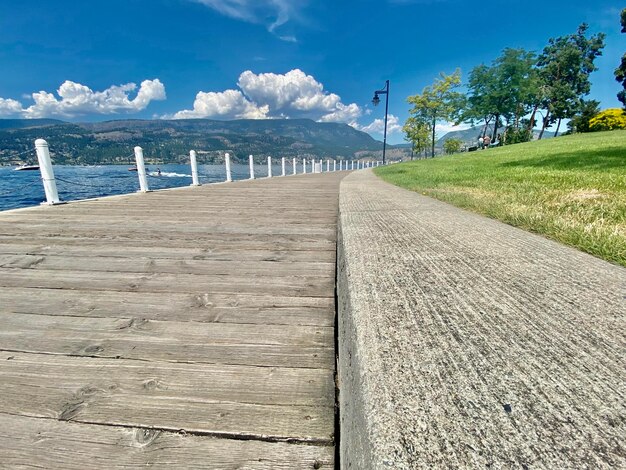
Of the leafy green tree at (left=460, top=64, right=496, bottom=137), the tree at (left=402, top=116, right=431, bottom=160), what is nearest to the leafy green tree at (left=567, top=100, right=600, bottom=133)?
the leafy green tree at (left=460, top=64, right=496, bottom=137)

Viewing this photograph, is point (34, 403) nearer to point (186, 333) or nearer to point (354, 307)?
point (186, 333)

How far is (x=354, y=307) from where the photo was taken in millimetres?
1095

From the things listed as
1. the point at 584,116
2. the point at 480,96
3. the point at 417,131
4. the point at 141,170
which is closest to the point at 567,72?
the point at 584,116

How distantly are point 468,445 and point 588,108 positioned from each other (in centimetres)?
6111

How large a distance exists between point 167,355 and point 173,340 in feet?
0.36

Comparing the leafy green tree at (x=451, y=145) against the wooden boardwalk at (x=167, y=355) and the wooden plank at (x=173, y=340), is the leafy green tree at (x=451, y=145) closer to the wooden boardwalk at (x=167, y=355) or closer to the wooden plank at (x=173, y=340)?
the wooden boardwalk at (x=167, y=355)

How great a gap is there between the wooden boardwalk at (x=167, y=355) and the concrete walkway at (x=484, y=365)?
0.28 m

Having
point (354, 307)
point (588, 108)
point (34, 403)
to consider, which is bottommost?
point (34, 403)

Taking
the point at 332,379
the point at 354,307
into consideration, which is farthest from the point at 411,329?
the point at 332,379

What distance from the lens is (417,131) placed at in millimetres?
36281

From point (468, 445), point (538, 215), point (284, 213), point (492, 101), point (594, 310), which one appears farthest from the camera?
point (492, 101)

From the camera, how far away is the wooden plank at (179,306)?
156cm

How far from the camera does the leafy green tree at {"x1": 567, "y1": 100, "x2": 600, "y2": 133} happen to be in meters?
39.2

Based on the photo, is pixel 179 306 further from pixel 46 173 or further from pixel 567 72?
pixel 567 72
